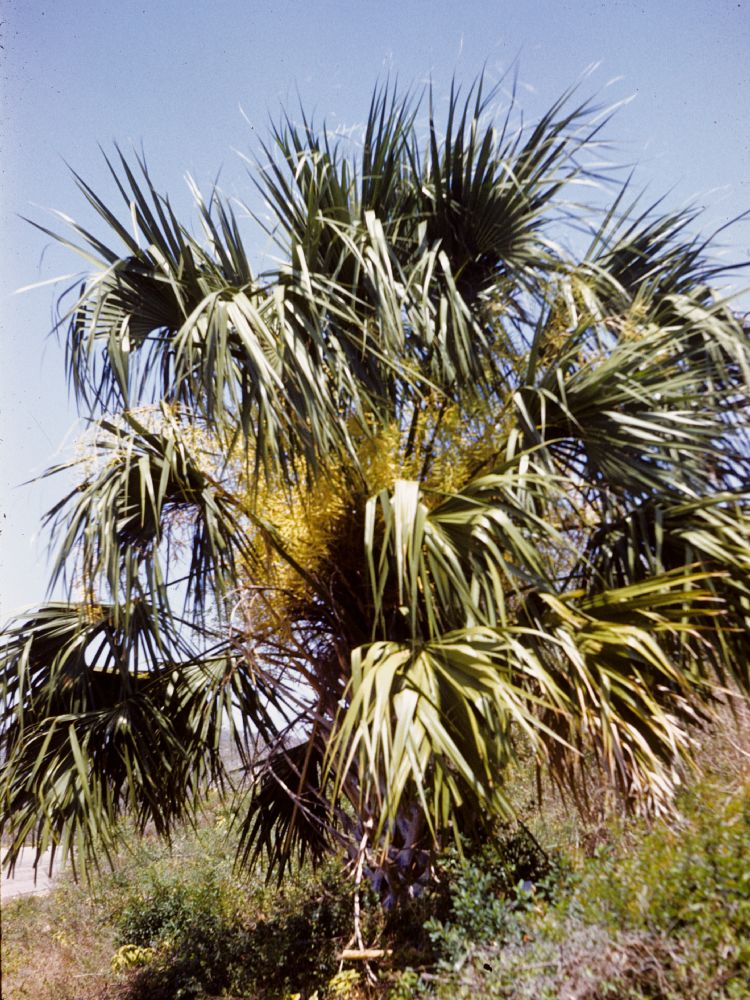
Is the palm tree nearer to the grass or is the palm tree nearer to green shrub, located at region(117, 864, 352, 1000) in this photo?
the grass

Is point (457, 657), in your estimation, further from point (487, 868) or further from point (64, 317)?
point (64, 317)

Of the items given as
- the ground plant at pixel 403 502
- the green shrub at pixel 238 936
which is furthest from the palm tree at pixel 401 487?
the green shrub at pixel 238 936

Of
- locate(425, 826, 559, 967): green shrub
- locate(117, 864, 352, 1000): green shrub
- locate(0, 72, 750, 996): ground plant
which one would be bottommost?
locate(117, 864, 352, 1000): green shrub

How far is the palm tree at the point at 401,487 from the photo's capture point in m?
3.78

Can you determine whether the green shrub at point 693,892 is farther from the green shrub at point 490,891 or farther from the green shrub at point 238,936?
the green shrub at point 238,936

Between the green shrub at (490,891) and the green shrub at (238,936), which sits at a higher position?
the green shrub at (490,891)

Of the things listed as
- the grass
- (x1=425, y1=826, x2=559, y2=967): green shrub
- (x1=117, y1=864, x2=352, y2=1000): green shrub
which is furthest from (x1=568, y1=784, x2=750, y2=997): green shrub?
(x1=117, y1=864, x2=352, y2=1000): green shrub

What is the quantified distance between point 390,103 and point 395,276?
0.86 metres

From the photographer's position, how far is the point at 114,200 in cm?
426

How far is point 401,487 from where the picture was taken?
147 inches

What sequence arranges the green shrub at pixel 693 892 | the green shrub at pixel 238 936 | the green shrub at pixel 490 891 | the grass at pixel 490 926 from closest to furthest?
the green shrub at pixel 693 892
the grass at pixel 490 926
the green shrub at pixel 490 891
the green shrub at pixel 238 936

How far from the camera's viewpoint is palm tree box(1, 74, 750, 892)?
3783 mm

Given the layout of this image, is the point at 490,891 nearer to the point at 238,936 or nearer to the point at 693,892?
the point at 693,892

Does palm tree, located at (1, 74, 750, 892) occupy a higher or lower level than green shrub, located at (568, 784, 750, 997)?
higher
